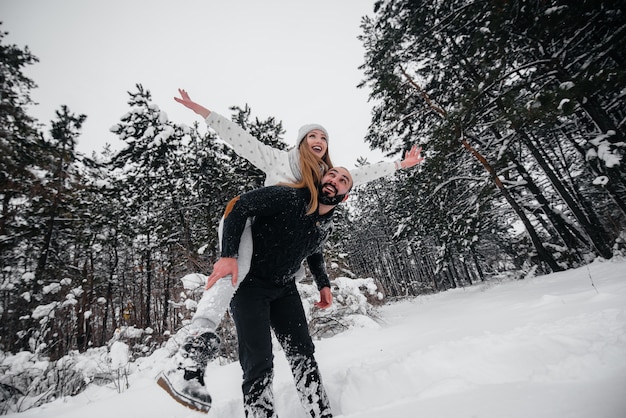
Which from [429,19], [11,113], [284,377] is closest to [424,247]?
[429,19]

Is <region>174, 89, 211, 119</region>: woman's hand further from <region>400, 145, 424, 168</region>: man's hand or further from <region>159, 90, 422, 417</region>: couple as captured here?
<region>400, 145, 424, 168</region>: man's hand

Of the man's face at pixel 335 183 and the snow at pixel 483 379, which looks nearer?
the snow at pixel 483 379

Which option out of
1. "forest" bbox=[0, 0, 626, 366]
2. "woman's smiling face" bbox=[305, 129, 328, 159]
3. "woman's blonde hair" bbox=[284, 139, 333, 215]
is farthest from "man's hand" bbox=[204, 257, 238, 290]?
"forest" bbox=[0, 0, 626, 366]

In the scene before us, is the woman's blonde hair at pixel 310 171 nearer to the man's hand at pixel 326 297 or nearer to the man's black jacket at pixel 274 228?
the man's black jacket at pixel 274 228

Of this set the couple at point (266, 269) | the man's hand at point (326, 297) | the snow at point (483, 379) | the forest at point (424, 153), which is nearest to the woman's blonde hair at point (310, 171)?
the couple at point (266, 269)

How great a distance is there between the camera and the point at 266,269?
166cm

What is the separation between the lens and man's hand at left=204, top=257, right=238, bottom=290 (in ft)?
4.45

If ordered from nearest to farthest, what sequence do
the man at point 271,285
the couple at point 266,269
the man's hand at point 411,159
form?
the couple at point 266,269, the man at point 271,285, the man's hand at point 411,159

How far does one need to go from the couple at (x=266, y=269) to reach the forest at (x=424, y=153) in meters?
4.28

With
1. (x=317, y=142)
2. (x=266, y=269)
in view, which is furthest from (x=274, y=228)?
(x=317, y=142)

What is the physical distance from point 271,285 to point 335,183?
2.58 ft

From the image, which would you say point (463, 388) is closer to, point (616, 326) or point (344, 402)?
point (344, 402)

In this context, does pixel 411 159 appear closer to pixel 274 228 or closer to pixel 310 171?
pixel 310 171

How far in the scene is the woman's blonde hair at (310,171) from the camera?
1.71m
